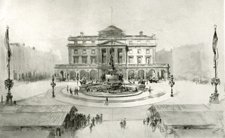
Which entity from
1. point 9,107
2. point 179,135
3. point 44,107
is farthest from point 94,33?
point 179,135

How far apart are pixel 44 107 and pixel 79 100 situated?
132 cm

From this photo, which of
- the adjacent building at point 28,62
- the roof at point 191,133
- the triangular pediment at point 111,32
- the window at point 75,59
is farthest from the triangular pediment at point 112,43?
the roof at point 191,133

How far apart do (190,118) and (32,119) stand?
555 cm

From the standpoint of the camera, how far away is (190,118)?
210 inches

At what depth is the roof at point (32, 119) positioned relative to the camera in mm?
5129

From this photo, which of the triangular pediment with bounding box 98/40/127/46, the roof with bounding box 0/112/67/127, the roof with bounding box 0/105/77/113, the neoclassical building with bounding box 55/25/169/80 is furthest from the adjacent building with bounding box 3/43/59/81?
the triangular pediment with bounding box 98/40/127/46

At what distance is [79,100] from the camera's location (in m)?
5.76

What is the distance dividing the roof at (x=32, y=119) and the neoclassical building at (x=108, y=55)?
1.54 m

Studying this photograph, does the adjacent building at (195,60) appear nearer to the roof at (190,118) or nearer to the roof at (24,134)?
the roof at (190,118)

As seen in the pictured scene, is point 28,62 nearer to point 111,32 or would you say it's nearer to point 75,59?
point 75,59

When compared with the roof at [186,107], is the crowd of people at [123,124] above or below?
below

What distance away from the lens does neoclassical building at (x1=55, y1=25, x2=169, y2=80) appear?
19.6 ft

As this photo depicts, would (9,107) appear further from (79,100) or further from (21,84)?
(79,100)

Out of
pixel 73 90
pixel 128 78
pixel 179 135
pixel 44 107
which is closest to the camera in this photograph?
pixel 179 135
